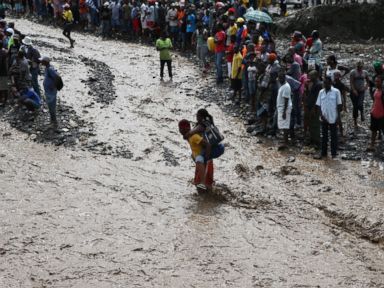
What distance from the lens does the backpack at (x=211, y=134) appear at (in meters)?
9.87

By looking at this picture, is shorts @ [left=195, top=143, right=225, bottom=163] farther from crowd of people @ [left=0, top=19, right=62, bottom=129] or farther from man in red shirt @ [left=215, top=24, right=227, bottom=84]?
man in red shirt @ [left=215, top=24, right=227, bottom=84]

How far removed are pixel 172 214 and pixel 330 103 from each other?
12.5 feet

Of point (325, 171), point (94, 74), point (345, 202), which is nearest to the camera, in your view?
point (345, 202)

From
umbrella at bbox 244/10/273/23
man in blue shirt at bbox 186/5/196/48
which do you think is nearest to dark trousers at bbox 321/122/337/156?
umbrella at bbox 244/10/273/23

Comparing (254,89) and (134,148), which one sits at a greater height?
(254,89)

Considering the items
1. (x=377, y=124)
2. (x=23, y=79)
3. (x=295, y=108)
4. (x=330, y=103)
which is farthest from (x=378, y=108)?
(x=23, y=79)

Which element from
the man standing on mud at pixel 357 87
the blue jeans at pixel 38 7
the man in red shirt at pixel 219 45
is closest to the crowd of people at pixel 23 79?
the man in red shirt at pixel 219 45

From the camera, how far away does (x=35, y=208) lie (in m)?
9.94

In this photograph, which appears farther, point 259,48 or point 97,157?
point 259,48

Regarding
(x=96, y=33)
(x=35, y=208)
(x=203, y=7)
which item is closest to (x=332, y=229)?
(x=35, y=208)

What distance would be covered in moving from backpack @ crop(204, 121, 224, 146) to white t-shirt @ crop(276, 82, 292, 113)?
2.61 metres

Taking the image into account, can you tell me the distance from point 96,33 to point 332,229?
19.2 metres

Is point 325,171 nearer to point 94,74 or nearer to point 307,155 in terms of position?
point 307,155

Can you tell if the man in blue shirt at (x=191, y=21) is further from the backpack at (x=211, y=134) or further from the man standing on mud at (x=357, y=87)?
the backpack at (x=211, y=134)
